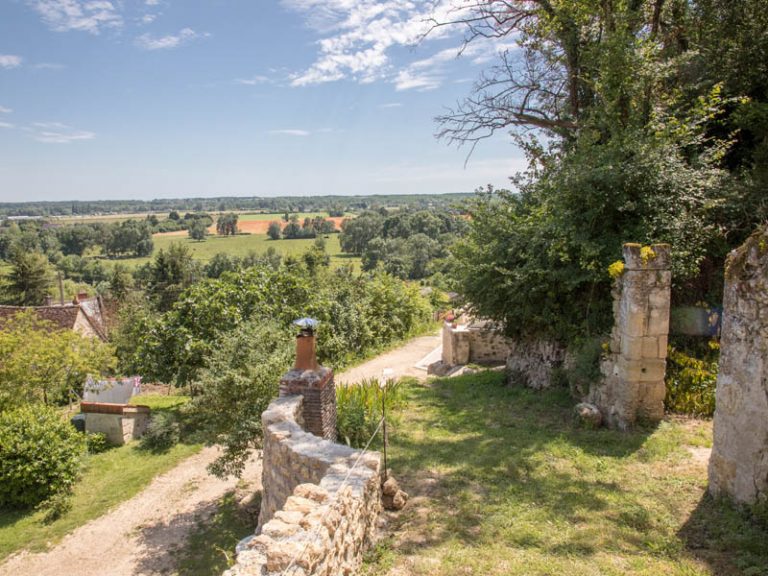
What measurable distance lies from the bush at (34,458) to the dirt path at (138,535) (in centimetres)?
196

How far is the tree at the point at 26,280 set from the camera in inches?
1502

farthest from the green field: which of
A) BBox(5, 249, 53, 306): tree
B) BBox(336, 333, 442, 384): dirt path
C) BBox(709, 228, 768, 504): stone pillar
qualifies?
BBox(709, 228, 768, 504): stone pillar

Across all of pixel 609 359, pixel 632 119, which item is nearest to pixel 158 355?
pixel 609 359

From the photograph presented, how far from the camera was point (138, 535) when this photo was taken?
8062 millimetres

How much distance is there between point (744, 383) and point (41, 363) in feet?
53.6

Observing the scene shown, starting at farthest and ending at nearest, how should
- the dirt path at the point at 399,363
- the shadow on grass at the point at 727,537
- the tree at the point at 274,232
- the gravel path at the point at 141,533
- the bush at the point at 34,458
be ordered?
the tree at the point at 274,232 < the dirt path at the point at 399,363 < the bush at the point at 34,458 < the gravel path at the point at 141,533 < the shadow on grass at the point at 727,537

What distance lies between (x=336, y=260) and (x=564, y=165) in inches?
2678

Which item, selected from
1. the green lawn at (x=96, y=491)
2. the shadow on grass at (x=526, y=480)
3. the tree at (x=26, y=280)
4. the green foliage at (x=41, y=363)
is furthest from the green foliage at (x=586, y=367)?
the tree at (x=26, y=280)

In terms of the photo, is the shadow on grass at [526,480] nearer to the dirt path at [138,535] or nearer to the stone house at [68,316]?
the dirt path at [138,535]

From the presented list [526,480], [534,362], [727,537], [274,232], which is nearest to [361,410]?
[526,480]

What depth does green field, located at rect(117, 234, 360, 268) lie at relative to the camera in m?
83.4

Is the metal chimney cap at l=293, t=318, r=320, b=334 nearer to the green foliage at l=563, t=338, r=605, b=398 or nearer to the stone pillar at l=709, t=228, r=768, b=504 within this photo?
the green foliage at l=563, t=338, r=605, b=398

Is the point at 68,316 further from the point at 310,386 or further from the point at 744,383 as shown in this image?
the point at 744,383

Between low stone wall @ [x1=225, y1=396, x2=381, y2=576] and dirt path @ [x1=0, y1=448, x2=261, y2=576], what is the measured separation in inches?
69.5
